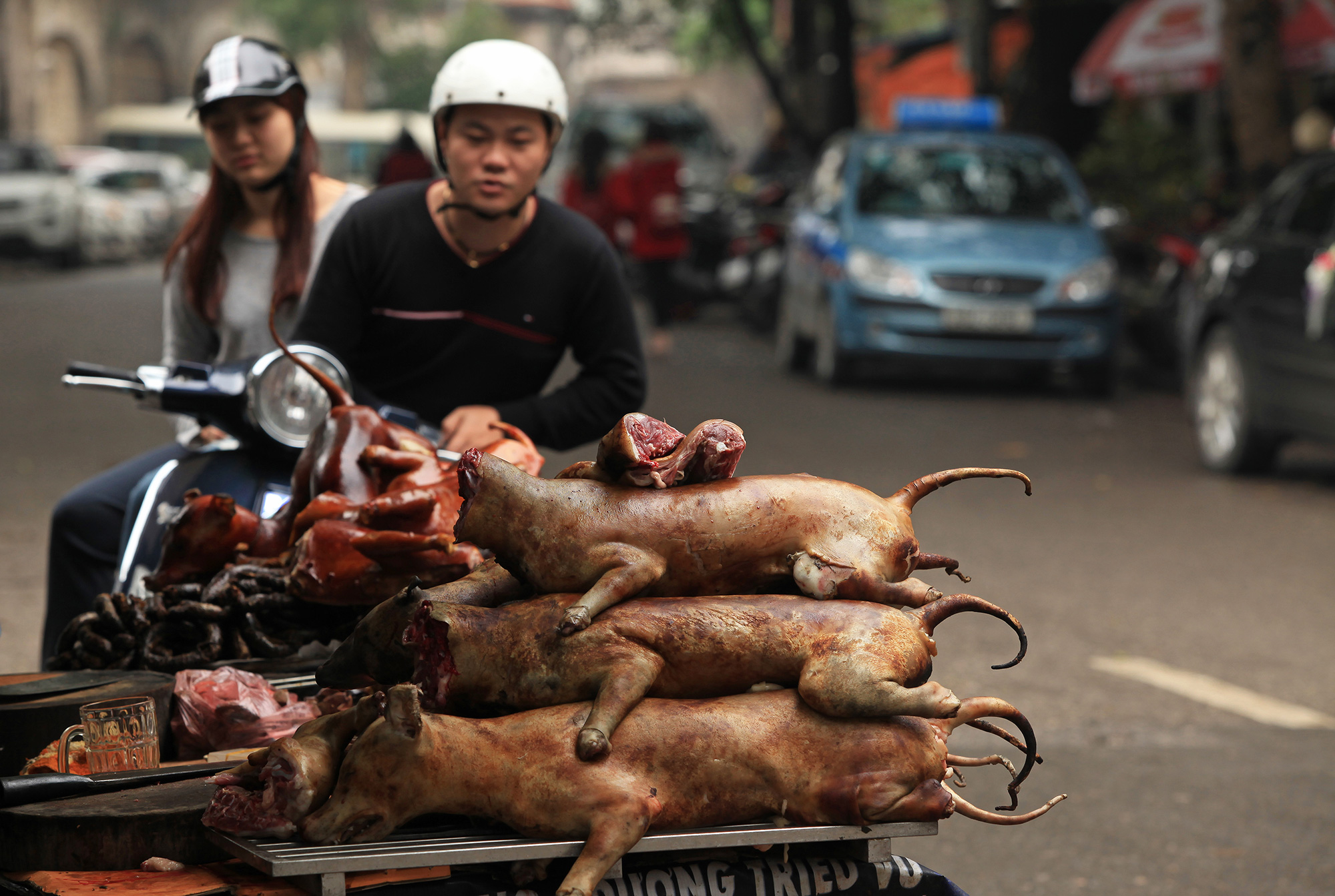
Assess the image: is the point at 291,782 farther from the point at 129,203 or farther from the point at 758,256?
the point at 129,203

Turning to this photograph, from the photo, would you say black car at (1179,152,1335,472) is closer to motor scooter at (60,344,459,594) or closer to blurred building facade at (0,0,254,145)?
motor scooter at (60,344,459,594)

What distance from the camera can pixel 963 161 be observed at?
1303cm

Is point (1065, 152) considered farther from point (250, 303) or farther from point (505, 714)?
point (505, 714)

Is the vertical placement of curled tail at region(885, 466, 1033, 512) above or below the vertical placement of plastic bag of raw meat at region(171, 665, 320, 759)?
above

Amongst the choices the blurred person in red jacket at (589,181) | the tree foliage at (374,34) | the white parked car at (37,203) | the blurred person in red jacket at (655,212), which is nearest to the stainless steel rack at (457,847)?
the blurred person in red jacket at (655,212)

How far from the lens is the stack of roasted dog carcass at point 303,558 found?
2477mm

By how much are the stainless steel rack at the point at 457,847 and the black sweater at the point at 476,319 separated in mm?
1619

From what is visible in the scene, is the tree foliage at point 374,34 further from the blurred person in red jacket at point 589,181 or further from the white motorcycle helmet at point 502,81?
the white motorcycle helmet at point 502,81

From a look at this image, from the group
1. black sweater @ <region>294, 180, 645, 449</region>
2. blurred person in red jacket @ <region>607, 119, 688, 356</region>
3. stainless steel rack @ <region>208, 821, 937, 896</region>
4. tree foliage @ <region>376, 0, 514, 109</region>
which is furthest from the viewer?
tree foliage @ <region>376, 0, 514, 109</region>

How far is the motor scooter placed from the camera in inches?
121

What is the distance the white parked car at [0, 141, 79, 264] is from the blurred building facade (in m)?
15.9

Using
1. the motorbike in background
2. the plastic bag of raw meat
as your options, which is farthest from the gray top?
the motorbike in background

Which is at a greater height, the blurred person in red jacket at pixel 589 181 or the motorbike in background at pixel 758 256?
the blurred person in red jacket at pixel 589 181

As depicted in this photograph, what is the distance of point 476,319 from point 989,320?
345 inches
